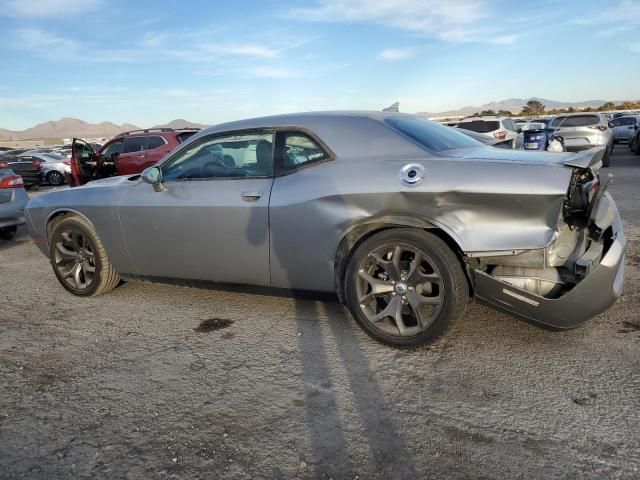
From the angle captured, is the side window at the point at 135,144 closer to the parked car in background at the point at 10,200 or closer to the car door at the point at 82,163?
the car door at the point at 82,163

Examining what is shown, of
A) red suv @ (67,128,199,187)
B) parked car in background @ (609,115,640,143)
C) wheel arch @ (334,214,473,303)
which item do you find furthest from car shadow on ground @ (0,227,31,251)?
parked car in background @ (609,115,640,143)

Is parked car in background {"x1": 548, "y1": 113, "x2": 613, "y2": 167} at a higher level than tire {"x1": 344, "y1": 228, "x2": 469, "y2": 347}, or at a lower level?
higher

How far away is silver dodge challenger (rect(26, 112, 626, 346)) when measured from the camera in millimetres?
2852

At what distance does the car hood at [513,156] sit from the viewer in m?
2.88

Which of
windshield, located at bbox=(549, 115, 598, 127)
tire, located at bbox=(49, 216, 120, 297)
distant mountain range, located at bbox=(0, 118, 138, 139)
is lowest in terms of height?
tire, located at bbox=(49, 216, 120, 297)

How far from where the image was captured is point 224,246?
12.3ft

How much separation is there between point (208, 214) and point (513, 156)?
219 cm

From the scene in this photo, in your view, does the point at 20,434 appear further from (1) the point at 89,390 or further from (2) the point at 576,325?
(2) the point at 576,325

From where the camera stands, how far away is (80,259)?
461 cm

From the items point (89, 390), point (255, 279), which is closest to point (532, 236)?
point (255, 279)

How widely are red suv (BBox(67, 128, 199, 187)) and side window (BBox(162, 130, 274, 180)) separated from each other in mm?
7457

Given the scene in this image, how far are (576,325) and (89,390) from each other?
9.59ft

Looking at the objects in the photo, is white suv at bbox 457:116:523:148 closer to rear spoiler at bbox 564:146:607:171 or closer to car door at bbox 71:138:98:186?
car door at bbox 71:138:98:186

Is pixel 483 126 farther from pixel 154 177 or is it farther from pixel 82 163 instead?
pixel 154 177
